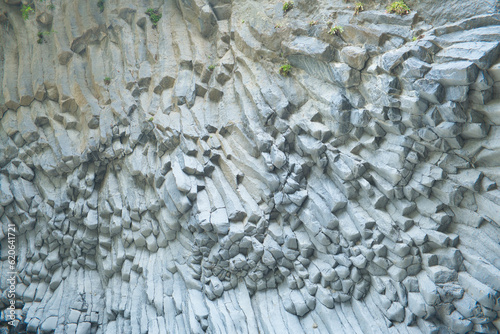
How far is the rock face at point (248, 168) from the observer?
7293mm

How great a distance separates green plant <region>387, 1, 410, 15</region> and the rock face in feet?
0.80

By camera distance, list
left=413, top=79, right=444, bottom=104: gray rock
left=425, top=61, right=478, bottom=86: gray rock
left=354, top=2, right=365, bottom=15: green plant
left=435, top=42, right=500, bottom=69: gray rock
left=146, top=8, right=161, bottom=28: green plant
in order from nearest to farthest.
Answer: left=435, top=42, right=500, bottom=69: gray rock < left=425, top=61, right=478, bottom=86: gray rock < left=413, top=79, right=444, bottom=104: gray rock < left=354, top=2, right=365, bottom=15: green plant < left=146, top=8, right=161, bottom=28: green plant

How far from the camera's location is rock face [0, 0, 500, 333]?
7.29m

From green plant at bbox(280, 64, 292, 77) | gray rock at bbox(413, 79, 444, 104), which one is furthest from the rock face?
green plant at bbox(280, 64, 292, 77)

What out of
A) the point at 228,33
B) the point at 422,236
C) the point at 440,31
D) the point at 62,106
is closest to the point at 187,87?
the point at 228,33

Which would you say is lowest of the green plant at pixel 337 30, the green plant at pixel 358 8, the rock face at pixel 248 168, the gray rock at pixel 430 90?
the rock face at pixel 248 168

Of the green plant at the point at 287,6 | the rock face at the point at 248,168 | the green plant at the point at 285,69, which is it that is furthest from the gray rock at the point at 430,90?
the green plant at the point at 287,6

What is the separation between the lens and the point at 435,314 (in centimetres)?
741

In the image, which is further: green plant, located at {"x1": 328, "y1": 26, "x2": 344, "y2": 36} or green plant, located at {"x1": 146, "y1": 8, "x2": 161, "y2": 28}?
green plant, located at {"x1": 146, "y1": 8, "x2": 161, "y2": 28}

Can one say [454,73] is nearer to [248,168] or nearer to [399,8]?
[399,8]

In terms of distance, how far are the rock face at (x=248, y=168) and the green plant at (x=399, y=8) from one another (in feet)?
0.80

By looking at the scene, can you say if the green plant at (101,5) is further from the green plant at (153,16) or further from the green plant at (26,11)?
the green plant at (26,11)

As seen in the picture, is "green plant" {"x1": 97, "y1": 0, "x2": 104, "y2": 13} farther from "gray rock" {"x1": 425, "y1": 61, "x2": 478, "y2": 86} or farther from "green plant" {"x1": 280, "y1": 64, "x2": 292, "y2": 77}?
"gray rock" {"x1": 425, "y1": 61, "x2": 478, "y2": 86}

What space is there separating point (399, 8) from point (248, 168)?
5.10 meters
